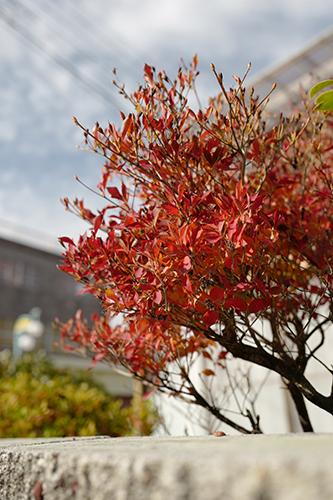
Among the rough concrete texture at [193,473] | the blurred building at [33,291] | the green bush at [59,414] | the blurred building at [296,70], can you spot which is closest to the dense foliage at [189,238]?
the rough concrete texture at [193,473]

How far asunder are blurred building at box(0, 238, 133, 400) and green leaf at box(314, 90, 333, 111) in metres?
20.5

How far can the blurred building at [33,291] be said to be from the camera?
22.4 m

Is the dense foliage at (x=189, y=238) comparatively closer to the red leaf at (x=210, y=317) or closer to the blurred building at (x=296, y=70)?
the red leaf at (x=210, y=317)

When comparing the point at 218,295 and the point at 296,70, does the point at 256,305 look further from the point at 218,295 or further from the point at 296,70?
the point at 296,70

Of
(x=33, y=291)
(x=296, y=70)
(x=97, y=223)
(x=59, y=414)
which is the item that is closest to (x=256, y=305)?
(x=97, y=223)

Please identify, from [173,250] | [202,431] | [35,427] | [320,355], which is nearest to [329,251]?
[173,250]

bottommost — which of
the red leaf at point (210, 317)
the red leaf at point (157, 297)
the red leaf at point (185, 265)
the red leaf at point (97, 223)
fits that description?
the red leaf at point (210, 317)

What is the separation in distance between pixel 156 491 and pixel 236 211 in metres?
0.88

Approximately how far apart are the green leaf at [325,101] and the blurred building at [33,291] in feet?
67.3

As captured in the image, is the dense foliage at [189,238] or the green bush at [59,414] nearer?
the dense foliage at [189,238]

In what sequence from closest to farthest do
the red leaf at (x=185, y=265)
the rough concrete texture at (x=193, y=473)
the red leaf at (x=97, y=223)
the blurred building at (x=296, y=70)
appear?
1. the rough concrete texture at (x=193, y=473)
2. the red leaf at (x=185, y=265)
3. the red leaf at (x=97, y=223)
4. the blurred building at (x=296, y=70)

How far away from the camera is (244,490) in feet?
2.30

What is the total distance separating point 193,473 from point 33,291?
24.4 metres

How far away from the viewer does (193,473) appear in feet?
2.48
